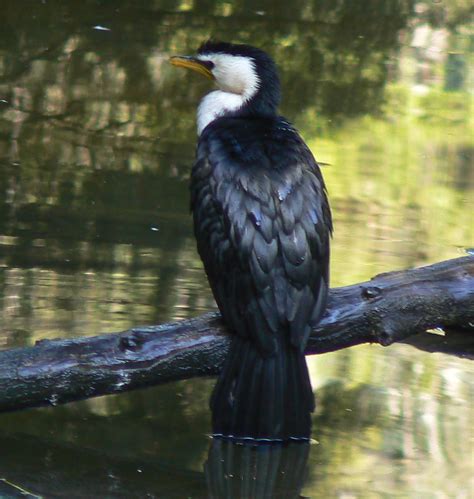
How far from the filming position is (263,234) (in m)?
4.21

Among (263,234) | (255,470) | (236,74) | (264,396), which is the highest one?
(236,74)

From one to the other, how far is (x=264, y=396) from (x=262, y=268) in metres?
0.43

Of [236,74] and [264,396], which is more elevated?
[236,74]

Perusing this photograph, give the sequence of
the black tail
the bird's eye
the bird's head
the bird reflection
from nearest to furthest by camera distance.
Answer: the bird reflection → the black tail → the bird's head → the bird's eye

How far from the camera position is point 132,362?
13.5 feet

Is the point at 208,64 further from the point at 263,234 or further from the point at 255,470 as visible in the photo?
the point at 255,470

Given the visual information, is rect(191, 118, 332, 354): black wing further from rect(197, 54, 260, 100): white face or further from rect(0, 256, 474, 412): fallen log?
rect(197, 54, 260, 100): white face

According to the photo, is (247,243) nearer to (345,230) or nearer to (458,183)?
(345,230)

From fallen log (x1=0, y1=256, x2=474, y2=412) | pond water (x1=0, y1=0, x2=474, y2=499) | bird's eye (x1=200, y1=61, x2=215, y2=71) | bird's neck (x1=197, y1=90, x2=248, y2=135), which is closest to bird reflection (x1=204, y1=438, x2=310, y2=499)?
pond water (x1=0, y1=0, x2=474, y2=499)

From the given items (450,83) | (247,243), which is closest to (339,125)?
(450,83)

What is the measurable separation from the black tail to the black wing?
5 cm

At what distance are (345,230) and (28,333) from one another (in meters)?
2.58

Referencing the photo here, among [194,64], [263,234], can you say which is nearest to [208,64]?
[194,64]

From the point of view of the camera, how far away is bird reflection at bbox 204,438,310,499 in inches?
158
